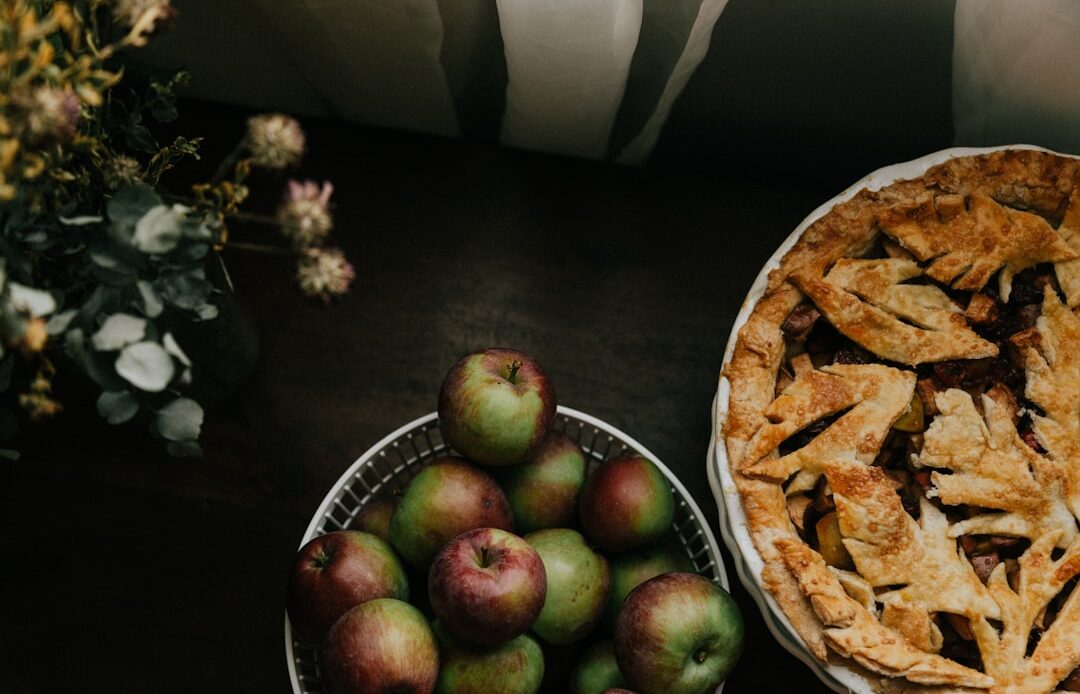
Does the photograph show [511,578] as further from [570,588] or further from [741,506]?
[741,506]

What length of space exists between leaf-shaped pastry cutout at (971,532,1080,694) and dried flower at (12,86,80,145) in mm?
761

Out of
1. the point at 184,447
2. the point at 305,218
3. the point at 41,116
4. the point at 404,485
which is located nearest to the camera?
the point at 41,116

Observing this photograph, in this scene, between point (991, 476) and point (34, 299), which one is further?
point (991, 476)

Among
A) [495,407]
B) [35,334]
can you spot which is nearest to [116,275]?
[35,334]

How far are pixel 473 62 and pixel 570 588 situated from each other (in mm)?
560

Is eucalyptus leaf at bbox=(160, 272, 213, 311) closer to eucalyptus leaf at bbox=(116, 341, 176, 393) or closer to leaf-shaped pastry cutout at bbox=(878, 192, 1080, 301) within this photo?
eucalyptus leaf at bbox=(116, 341, 176, 393)

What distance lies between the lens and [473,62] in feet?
3.54

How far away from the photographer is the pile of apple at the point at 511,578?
797 mm

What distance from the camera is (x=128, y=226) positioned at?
63 centimetres

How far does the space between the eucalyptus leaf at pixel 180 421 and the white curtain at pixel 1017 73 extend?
748 millimetres

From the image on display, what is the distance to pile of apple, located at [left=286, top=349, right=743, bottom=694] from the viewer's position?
0.80 meters

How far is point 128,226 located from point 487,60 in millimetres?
537

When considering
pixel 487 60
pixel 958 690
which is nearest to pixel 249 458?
pixel 487 60

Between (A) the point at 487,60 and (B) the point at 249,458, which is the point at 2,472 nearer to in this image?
(B) the point at 249,458
